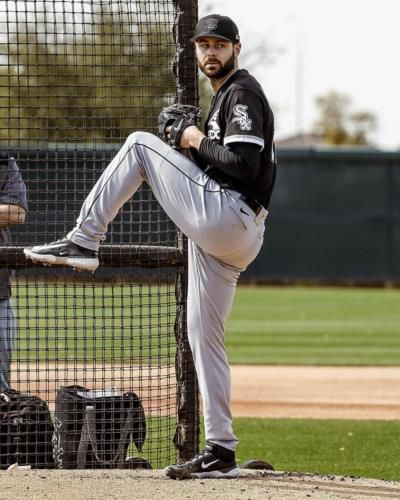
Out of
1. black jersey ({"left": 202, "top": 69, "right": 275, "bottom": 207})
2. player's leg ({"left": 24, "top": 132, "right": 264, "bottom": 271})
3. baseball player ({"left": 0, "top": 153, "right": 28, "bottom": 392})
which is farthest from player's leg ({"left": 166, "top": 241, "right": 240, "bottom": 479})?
baseball player ({"left": 0, "top": 153, "right": 28, "bottom": 392})

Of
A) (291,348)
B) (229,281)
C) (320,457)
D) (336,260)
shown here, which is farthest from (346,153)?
(229,281)

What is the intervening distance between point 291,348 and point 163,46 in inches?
370

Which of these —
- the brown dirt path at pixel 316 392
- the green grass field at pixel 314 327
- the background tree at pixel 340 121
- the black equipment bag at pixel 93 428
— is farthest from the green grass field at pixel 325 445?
the background tree at pixel 340 121

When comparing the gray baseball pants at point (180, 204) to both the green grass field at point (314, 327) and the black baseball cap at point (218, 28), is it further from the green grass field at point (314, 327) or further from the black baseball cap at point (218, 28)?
the green grass field at point (314, 327)

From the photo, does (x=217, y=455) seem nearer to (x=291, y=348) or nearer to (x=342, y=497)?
(x=342, y=497)

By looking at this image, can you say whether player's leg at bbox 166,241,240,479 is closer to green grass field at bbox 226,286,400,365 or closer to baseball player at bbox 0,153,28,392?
baseball player at bbox 0,153,28,392

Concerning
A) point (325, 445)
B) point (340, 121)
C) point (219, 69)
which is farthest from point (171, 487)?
point (340, 121)

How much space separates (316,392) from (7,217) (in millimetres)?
5799

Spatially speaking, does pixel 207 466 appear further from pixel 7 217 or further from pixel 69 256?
pixel 7 217

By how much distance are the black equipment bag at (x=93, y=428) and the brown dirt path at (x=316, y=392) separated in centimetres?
394

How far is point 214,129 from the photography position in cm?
534

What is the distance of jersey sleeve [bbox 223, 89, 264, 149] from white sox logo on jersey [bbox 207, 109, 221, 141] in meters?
0.12

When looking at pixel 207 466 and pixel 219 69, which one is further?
pixel 207 466

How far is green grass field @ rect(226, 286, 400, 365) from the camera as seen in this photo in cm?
1475
